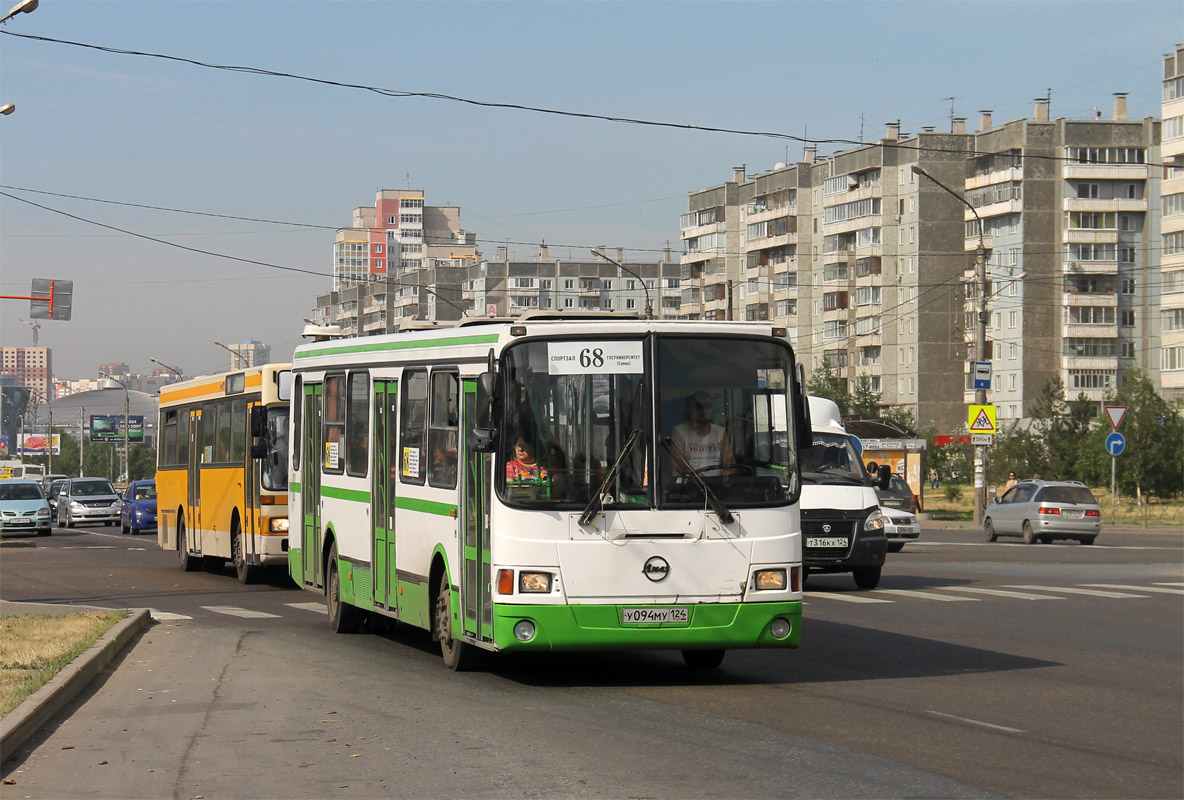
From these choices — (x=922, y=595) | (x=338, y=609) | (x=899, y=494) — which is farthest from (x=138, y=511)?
(x=338, y=609)

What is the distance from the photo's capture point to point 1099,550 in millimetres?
34719

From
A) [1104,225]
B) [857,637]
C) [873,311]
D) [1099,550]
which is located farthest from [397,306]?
[857,637]

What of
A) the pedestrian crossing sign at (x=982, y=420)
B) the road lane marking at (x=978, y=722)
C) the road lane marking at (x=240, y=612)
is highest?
the pedestrian crossing sign at (x=982, y=420)

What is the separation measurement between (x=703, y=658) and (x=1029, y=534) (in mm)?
28277

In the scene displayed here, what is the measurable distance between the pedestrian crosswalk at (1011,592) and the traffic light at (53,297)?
2351 centimetres

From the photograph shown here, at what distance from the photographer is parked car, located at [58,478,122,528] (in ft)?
187

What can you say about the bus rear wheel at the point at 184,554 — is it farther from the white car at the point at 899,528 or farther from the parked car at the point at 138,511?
the parked car at the point at 138,511

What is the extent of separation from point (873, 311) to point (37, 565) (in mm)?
89050

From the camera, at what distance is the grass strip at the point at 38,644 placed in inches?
440

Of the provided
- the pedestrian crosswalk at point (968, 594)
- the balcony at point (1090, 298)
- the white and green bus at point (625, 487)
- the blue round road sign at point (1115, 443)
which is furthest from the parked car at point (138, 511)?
the balcony at point (1090, 298)

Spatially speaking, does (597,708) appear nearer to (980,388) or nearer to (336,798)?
(336,798)

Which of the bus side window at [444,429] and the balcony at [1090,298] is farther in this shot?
the balcony at [1090,298]

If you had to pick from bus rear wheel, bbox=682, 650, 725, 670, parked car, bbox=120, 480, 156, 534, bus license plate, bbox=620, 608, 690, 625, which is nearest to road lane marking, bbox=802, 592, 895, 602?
bus rear wheel, bbox=682, 650, 725, 670

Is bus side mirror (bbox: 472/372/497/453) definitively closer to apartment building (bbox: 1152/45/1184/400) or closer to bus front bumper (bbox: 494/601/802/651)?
bus front bumper (bbox: 494/601/802/651)
